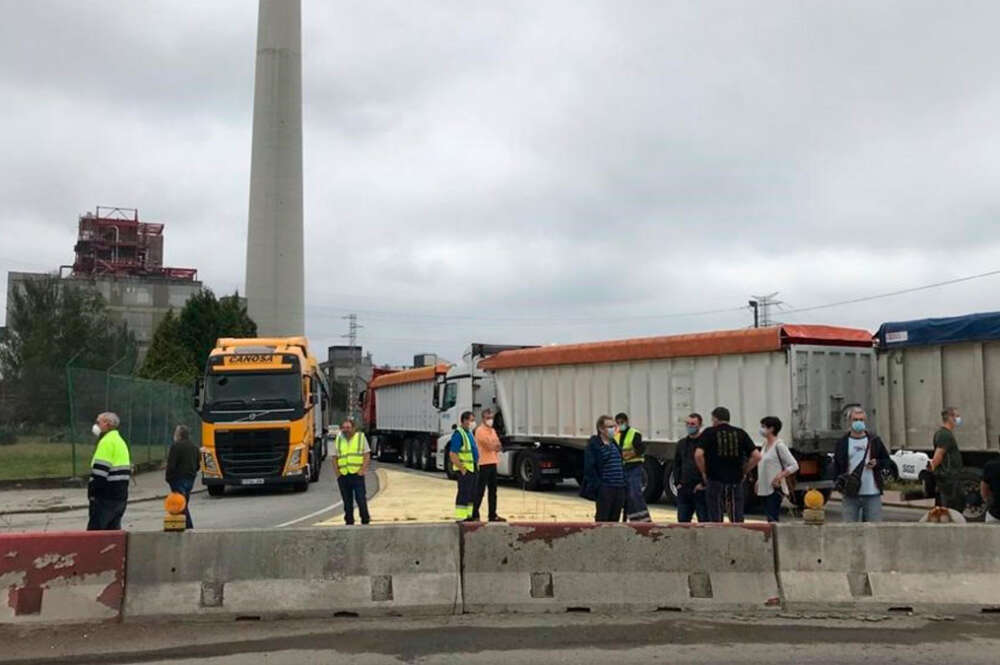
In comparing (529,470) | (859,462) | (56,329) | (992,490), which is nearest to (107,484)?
(859,462)

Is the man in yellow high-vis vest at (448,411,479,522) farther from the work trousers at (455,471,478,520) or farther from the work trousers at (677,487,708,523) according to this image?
the work trousers at (677,487,708,523)

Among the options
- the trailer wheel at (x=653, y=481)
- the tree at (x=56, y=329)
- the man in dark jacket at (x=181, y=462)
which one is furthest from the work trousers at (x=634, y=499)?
the tree at (x=56, y=329)

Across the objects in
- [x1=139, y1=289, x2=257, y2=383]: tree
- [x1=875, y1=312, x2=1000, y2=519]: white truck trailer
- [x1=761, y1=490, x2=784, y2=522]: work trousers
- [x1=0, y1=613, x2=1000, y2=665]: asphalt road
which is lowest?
[x1=0, y1=613, x2=1000, y2=665]: asphalt road

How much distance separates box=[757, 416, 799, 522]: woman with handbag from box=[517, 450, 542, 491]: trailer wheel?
33.7 ft

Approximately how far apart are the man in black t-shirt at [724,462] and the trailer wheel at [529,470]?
34.2 feet

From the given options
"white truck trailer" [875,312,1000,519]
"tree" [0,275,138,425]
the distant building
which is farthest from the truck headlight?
the distant building

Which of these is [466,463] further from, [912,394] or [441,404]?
[441,404]

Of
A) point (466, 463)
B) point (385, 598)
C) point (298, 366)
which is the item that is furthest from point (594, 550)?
point (298, 366)

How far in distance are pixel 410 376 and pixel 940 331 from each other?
1903 centimetres

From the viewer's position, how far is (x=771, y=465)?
10.1 m

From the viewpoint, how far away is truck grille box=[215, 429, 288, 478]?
19.3m

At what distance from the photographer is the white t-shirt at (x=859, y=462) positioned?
9.50 meters

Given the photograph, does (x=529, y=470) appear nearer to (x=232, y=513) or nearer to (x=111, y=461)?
(x=232, y=513)

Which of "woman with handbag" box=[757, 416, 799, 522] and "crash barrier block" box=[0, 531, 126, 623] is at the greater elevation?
"woman with handbag" box=[757, 416, 799, 522]
